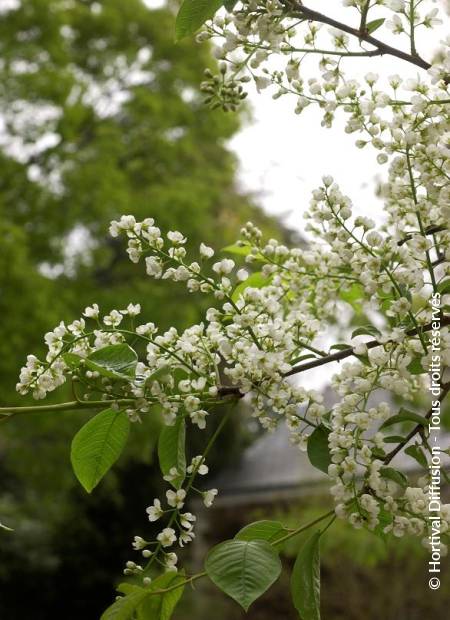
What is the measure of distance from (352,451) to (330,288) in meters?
0.27

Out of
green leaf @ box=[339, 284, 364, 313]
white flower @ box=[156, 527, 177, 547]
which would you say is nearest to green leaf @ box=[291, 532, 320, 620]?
white flower @ box=[156, 527, 177, 547]

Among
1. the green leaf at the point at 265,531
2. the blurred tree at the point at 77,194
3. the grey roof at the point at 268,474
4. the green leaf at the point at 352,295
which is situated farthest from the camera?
the grey roof at the point at 268,474

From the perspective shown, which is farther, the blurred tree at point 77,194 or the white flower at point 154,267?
the blurred tree at point 77,194

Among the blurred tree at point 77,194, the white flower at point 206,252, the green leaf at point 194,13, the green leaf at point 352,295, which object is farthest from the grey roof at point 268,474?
the green leaf at point 194,13

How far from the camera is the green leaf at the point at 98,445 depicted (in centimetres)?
75

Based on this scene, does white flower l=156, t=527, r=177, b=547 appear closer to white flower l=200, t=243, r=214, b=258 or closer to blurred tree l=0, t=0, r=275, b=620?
white flower l=200, t=243, r=214, b=258

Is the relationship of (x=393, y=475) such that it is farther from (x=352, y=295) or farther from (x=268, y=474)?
(x=268, y=474)

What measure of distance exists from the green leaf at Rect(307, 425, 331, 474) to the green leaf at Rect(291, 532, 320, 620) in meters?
0.06

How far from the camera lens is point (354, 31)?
0.74 m

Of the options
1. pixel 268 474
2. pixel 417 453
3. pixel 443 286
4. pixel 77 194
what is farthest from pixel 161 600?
pixel 268 474

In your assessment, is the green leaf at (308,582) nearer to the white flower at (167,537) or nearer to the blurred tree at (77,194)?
the white flower at (167,537)

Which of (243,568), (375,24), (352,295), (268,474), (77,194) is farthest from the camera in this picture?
(268,474)

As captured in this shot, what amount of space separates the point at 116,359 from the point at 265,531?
0.64 feet

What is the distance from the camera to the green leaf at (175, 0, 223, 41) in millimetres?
715
